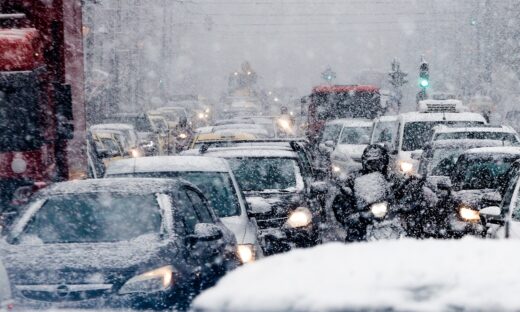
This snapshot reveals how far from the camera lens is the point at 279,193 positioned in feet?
37.5

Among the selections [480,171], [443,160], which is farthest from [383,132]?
[480,171]

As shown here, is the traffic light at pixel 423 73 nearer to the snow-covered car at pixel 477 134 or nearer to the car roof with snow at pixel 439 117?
the car roof with snow at pixel 439 117

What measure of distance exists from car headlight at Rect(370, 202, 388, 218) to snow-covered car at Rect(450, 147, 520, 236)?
2.82 m

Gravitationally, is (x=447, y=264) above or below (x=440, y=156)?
above

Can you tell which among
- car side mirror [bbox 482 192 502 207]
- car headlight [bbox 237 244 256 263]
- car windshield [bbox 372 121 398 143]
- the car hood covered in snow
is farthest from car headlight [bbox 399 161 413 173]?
the car hood covered in snow

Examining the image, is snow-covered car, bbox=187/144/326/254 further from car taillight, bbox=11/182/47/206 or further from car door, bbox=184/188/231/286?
car taillight, bbox=11/182/47/206

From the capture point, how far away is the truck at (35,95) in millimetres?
10523

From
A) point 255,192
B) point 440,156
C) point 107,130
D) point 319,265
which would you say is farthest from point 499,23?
point 319,265

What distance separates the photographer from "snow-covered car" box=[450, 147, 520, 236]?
11023 mm

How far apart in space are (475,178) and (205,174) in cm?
397

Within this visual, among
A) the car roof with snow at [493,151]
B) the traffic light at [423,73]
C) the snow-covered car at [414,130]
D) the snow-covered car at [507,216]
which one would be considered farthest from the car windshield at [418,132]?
the snow-covered car at [507,216]

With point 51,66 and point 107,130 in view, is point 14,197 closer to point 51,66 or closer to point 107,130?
point 51,66

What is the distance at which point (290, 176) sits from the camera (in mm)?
11969

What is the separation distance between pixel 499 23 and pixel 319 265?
7387 cm
